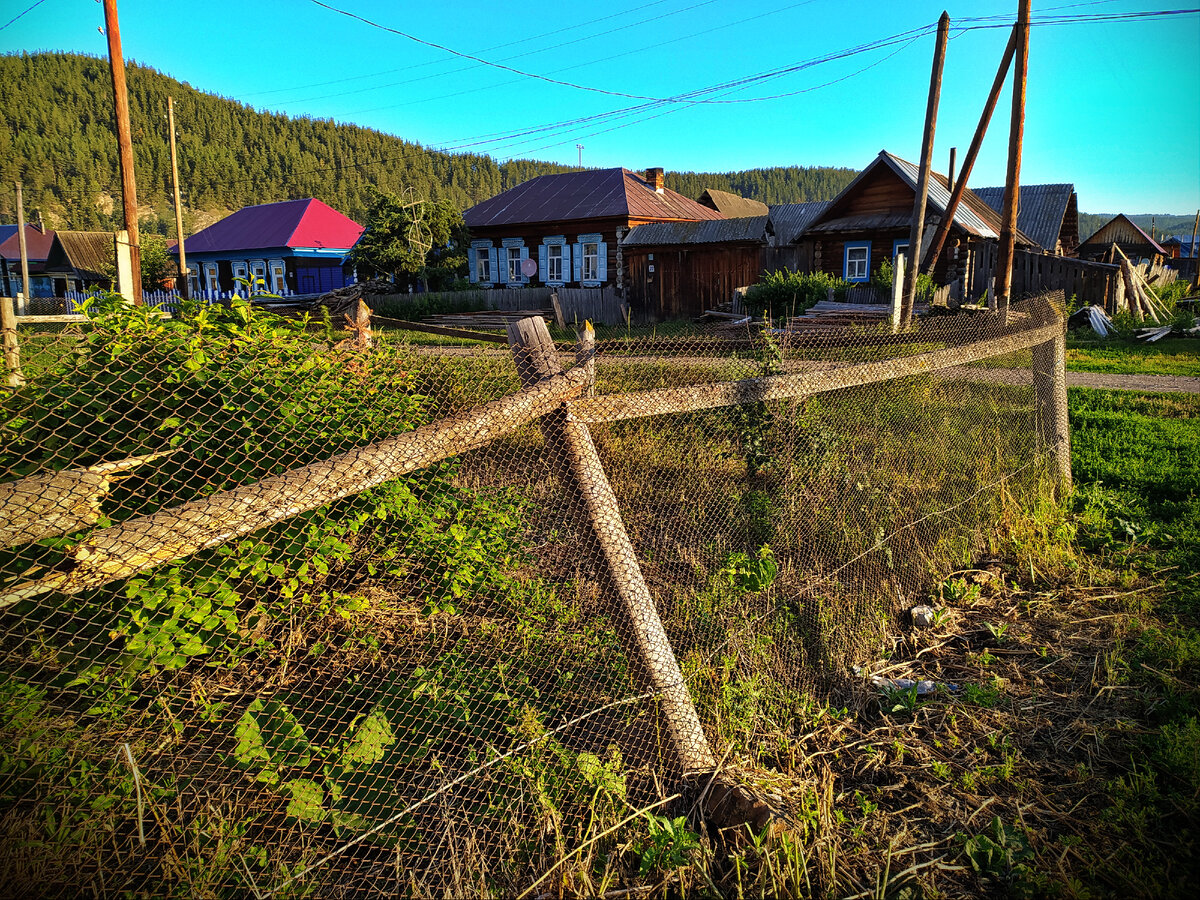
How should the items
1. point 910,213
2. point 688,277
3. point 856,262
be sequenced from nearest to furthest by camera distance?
point 910,213 < point 856,262 < point 688,277

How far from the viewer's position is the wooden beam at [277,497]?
5.30 ft

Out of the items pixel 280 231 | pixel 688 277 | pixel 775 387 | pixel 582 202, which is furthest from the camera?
pixel 280 231

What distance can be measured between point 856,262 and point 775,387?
22091mm

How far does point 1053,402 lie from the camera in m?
5.43

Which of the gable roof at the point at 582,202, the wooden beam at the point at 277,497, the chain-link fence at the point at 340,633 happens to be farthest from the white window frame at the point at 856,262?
the wooden beam at the point at 277,497

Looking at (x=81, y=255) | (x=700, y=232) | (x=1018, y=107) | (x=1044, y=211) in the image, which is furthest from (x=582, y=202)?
(x=81, y=255)

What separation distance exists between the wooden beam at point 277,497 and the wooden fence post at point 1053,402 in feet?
14.7

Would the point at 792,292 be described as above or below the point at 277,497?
above

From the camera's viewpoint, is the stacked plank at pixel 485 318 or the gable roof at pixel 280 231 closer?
the stacked plank at pixel 485 318

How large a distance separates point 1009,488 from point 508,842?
14.7ft

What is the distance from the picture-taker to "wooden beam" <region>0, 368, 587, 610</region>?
1.62 m

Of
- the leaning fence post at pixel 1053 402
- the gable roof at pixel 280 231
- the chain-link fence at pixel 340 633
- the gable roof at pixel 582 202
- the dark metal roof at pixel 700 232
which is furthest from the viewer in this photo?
the gable roof at pixel 280 231

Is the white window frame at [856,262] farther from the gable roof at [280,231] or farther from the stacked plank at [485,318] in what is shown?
the gable roof at [280,231]

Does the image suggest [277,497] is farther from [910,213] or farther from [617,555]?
[910,213]
